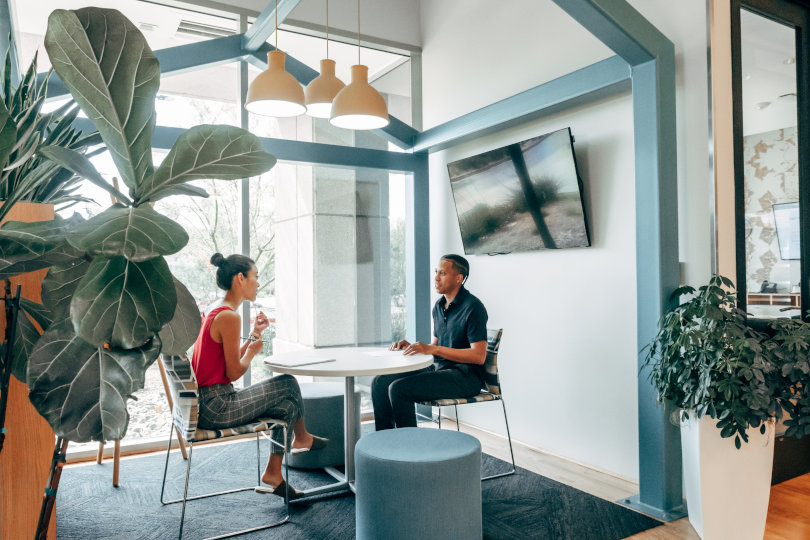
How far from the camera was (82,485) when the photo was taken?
348 cm

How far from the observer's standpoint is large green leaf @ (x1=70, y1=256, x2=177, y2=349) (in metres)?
0.77

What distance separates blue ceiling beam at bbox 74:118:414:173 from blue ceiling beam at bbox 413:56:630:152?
358mm

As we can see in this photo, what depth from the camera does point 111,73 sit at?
0.81m

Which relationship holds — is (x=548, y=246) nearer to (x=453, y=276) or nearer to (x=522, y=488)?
(x=453, y=276)

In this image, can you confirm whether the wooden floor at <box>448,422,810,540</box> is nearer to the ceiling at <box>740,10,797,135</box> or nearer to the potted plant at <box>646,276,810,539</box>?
the potted plant at <box>646,276,810,539</box>

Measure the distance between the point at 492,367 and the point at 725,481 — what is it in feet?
4.71

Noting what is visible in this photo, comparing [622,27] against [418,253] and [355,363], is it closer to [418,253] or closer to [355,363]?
[355,363]

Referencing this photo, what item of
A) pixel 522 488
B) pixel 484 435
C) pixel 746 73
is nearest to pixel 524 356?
pixel 484 435

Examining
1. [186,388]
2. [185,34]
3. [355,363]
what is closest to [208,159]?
[186,388]

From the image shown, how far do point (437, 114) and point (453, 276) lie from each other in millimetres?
1998

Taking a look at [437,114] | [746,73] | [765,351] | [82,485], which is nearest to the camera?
[765,351]

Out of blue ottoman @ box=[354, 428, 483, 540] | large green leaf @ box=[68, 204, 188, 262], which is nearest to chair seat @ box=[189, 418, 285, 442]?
blue ottoman @ box=[354, 428, 483, 540]

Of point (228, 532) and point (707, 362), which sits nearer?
point (707, 362)

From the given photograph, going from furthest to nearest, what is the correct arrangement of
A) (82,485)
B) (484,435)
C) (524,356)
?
(484,435) → (524,356) → (82,485)
